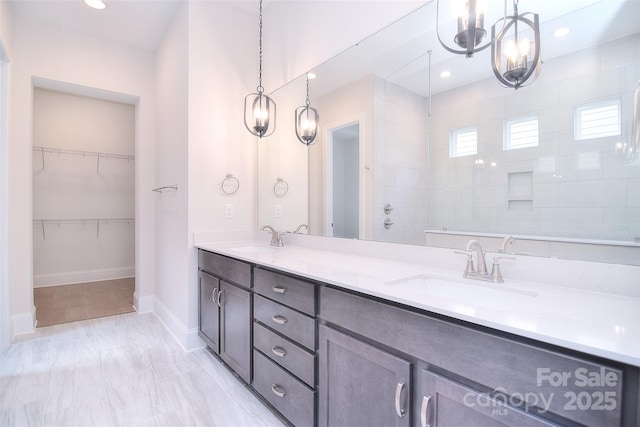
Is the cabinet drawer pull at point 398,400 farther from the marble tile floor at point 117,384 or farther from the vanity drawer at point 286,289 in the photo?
the marble tile floor at point 117,384

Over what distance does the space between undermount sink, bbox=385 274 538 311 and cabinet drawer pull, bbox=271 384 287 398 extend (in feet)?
2.64

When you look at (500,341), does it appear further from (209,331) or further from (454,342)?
(209,331)

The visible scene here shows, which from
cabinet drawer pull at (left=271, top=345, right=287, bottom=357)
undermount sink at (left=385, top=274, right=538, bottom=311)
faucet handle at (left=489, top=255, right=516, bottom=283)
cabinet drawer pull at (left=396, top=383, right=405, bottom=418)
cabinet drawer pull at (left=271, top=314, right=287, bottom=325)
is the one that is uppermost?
faucet handle at (left=489, top=255, right=516, bottom=283)

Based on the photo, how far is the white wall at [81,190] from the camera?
13.8ft

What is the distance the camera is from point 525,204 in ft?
4.04

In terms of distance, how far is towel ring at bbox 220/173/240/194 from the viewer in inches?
103

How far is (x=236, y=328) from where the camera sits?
188cm

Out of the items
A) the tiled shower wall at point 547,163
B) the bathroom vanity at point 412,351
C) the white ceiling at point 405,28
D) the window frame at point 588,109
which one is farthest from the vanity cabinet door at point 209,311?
the window frame at point 588,109

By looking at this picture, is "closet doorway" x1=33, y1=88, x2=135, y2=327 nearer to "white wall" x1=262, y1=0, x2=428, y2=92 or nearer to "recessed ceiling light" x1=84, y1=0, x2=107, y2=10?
"recessed ceiling light" x1=84, y1=0, x2=107, y2=10

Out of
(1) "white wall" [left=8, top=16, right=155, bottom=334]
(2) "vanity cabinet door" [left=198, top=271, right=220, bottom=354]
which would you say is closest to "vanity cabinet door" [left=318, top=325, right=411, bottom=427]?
(2) "vanity cabinet door" [left=198, top=271, right=220, bottom=354]

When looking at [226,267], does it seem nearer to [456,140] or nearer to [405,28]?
[456,140]

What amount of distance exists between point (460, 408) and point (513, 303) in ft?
1.36

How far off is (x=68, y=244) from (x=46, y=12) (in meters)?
3.05

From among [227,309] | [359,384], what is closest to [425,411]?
[359,384]
